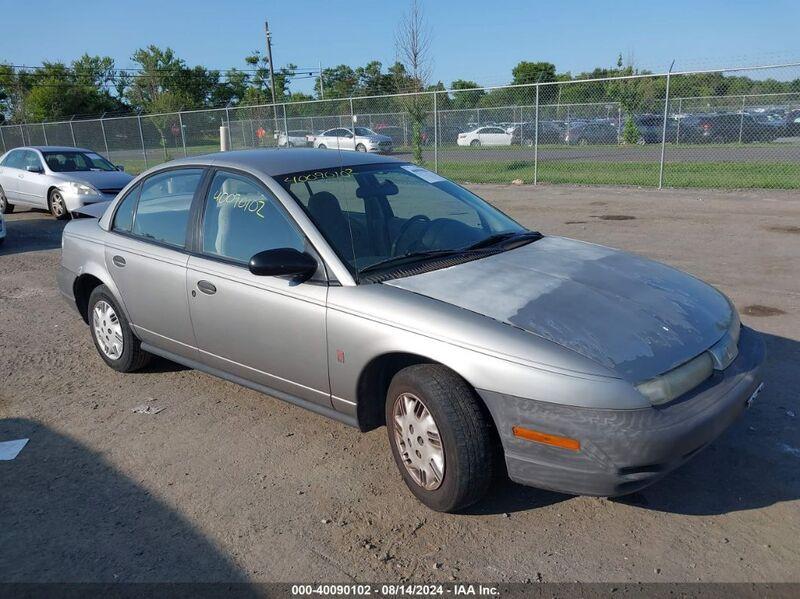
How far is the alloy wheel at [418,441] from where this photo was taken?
305 cm

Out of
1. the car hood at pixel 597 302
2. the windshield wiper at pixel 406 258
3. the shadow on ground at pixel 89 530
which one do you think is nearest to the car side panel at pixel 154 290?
the shadow on ground at pixel 89 530

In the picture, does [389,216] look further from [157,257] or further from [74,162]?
[74,162]

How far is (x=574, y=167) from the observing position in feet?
62.0

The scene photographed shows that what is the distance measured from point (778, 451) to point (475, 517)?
1716mm

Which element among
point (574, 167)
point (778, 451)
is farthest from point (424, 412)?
point (574, 167)

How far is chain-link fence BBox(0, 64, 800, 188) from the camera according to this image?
53.9ft

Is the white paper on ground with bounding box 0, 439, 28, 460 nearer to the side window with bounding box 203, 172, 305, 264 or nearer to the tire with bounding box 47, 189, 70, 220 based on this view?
the side window with bounding box 203, 172, 305, 264

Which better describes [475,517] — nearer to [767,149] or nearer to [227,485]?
[227,485]

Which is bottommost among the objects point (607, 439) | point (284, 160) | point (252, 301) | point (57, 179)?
point (607, 439)

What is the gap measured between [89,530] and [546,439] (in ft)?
7.07

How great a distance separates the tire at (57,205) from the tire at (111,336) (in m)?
9.05

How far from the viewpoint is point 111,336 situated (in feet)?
16.5

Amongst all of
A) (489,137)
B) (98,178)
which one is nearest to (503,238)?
(98,178)

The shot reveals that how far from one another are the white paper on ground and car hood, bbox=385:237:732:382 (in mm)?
2482
